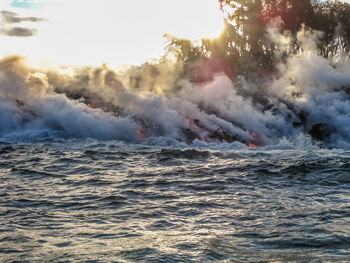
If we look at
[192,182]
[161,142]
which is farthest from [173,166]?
[161,142]

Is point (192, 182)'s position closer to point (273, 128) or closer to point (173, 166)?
point (173, 166)

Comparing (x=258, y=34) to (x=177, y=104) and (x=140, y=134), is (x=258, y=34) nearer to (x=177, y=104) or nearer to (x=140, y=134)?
(x=177, y=104)

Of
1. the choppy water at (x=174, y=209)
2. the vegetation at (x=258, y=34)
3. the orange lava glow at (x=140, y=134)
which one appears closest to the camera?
the choppy water at (x=174, y=209)

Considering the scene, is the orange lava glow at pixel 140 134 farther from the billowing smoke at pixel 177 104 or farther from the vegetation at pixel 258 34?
the vegetation at pixel 258 34

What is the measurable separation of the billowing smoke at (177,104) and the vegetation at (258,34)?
1.24 meters

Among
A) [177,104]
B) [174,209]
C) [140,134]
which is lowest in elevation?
[174,209]

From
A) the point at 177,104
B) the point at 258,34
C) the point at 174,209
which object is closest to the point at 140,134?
the point at 177,104

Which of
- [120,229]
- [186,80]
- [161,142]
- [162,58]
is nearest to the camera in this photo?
[120,229]

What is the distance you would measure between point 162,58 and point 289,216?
19.4 meters

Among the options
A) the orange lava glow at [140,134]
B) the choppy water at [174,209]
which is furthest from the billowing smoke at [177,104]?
the choppy water at [174,209]

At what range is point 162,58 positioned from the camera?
23984 mm

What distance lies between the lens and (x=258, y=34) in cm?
2409

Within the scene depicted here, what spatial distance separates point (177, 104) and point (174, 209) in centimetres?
1092

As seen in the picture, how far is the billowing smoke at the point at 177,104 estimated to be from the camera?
14.9 metres
